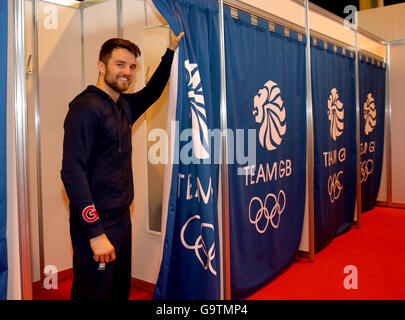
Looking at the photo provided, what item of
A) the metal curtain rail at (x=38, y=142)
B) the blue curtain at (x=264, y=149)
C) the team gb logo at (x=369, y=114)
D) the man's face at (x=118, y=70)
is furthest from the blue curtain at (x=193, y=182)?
the team gb logo at (x=369, y=114)

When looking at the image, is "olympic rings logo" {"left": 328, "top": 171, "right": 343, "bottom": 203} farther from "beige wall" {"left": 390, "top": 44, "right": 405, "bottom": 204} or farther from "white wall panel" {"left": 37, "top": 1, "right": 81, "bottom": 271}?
"white wall panel" {"left": 37, "top": 1, "right": 81, "bottom": 271}

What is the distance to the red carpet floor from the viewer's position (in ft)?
8.55

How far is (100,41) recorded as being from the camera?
2.98m

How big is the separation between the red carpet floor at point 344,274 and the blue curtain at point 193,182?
23.8 inches

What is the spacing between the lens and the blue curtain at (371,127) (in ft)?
15.1

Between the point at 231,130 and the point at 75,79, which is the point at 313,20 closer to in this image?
the point at 231,130

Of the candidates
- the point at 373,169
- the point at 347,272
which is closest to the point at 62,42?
the point at 347,272

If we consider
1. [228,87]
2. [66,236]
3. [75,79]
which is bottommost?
[66,236]

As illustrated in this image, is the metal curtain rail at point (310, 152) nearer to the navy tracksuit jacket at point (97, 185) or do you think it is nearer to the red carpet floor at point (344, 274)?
the red carpet floor at point (344, 274)

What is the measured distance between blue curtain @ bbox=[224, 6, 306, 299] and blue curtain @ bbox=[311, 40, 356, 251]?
28 cm

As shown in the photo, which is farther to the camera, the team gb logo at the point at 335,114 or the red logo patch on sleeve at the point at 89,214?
the team gb logo at the point at 335,114

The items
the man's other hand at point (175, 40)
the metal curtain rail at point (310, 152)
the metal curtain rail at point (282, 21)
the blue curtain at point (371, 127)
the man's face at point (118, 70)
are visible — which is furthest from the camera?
the blue curtain at point (371, 127)

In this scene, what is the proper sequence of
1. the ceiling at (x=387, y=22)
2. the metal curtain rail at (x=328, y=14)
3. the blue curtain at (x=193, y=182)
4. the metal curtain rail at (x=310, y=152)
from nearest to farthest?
the blue curtain at (x=193, y=182) → the metal curtain rail at (x=310, y=152) → the metal curtain rail at (x=328, y=14) → the ceiling at (x=387, y=22)

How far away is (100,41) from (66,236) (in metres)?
1.60
